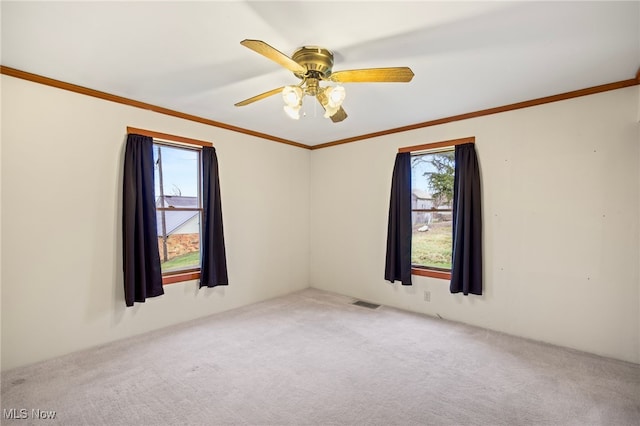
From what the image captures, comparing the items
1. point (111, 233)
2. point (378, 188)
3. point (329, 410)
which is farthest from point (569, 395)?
point (111, 233)

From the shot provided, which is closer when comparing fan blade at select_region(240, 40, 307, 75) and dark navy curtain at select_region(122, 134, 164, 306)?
fan blade at select_region(240, 40, 307, 75)

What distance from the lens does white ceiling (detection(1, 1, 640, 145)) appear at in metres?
1.77

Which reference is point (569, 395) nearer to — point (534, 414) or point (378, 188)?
point (534, 414)

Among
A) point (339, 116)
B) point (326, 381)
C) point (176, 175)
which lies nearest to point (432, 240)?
point (339, 116)

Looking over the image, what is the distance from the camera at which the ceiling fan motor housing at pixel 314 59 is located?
6.77 ft

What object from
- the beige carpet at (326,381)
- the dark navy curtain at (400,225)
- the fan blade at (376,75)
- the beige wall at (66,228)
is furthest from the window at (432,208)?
the beige wall at (66,228)

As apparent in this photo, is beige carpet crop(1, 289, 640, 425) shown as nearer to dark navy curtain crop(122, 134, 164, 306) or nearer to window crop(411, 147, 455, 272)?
dark navy curtain crop(122, 134, 164, 306)

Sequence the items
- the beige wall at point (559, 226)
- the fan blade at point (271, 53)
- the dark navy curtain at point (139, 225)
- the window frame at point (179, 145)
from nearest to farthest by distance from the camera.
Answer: the fan blade at point (271, 53) → the beige wall at point (559, 226) → the dark navy curtain at point (139, 225) → the window frame at point (179, 145)

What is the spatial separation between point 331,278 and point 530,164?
125 inches

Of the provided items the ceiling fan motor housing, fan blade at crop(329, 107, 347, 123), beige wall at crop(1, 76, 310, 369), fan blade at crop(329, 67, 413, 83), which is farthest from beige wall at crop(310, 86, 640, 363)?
beige wall at crop(1, 76, 310, 369)

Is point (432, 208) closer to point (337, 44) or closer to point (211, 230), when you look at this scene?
point (337, 44)

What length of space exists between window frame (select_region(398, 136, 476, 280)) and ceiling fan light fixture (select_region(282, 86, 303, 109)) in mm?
2435

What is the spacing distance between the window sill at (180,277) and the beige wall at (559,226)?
2.79 m

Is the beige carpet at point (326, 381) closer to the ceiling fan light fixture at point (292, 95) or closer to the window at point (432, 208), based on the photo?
the window at point (432, 208)
